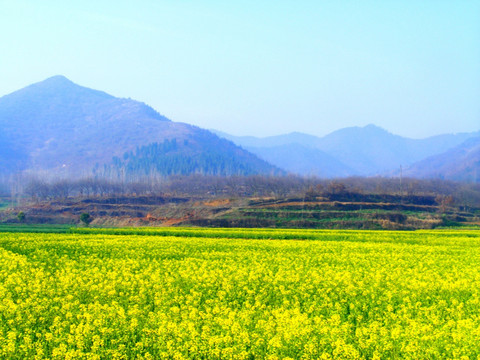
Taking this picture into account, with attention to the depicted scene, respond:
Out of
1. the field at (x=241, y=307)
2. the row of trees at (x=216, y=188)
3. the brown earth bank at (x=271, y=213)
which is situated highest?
the row of trees at (x=216, y=188)

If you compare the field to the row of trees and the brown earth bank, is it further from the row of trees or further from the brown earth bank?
the row of trees

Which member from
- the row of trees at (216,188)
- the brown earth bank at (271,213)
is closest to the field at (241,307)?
the brown earth bank at (271,213)

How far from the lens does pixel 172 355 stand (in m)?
9.13

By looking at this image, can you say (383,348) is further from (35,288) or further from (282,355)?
(35,288)

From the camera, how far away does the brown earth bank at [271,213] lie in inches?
2418

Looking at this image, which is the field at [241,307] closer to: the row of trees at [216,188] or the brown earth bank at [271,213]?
the brown earth bank at [271,213]

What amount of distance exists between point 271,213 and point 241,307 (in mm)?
53964

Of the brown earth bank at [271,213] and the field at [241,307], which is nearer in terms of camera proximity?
the field at [241,307]

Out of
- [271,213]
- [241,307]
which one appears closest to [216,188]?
[271,213]

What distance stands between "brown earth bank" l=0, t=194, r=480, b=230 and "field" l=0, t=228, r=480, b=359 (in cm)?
3883

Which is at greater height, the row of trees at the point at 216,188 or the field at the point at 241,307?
the row of trees at the point at 216,188

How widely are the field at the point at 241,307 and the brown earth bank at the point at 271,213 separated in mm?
38826

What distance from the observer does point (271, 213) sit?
66.8 metres

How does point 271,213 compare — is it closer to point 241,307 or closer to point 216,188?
point 241,307
